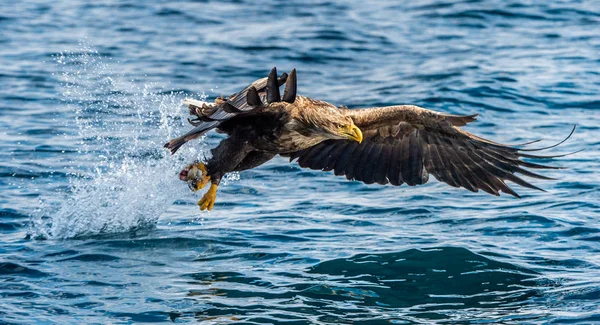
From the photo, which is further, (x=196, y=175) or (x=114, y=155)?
(x=114, y=155)

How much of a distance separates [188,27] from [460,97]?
534 centimetres

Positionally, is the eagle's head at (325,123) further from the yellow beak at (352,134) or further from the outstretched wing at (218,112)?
the outstretched wing at (218,112)

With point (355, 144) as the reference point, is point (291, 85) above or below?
above

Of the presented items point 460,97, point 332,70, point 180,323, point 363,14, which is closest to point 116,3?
point 363,14

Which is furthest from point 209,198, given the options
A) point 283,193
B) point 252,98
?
point 283,193

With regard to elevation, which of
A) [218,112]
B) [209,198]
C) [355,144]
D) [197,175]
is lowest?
[209,198]

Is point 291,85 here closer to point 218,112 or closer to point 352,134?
point 218,112

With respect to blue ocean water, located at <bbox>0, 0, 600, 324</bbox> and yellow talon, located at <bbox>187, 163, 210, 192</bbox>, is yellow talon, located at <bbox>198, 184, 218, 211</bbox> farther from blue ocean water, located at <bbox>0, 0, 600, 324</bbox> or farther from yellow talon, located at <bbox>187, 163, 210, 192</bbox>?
blue ocean water, located at <bbox>0, 0, 600, 324</bbox>

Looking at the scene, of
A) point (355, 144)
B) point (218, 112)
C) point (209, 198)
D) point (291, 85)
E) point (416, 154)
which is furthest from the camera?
point (355, 144)

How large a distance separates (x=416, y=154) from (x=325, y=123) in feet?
5.30

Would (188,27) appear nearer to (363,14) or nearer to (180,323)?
(363,14)

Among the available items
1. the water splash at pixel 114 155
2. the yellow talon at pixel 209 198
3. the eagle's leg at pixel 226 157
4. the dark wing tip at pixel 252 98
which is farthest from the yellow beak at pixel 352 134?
the water splash at pixel 114 155

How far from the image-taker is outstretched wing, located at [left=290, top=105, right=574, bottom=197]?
7.48 meters

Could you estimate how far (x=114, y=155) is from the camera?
32.0ft
